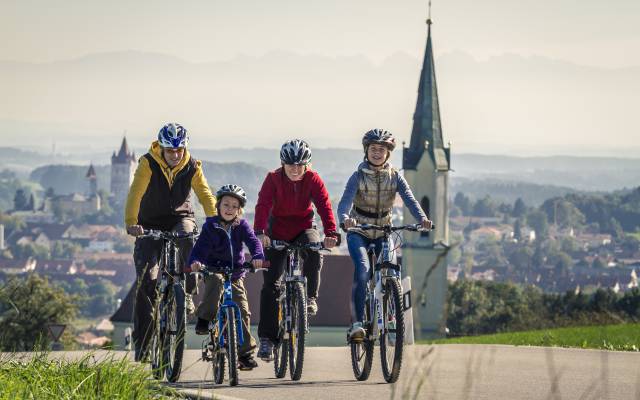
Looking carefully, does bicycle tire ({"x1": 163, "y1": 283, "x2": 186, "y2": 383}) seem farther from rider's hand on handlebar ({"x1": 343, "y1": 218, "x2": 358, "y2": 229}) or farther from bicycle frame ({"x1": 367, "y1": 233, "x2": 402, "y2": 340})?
bicycle frame ({"x1": 367, "y1": 233, "x2": 402, "y2": 340})

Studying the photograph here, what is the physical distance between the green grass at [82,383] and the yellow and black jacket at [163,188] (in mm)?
1980

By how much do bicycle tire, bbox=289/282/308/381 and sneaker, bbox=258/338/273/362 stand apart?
9.0 inches

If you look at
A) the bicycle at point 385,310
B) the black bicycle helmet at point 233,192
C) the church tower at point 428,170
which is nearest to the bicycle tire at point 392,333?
the bicycle at point 385,310

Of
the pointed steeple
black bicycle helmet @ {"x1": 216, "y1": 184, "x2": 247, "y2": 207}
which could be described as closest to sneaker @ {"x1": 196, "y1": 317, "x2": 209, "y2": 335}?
black bicycle helmet @ {"x1": 216, "y1": 184, "x2": 247, "y2": 207}

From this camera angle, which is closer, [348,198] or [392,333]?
[392,333]

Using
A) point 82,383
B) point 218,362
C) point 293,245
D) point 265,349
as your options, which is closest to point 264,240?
point 293,245

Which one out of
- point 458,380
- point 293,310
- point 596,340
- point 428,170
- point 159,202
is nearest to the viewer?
point 293,310

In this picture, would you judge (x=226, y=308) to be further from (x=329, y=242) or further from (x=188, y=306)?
(x=329, y=242)

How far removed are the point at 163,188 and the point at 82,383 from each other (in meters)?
2.84

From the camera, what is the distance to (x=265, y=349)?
10.2 meters

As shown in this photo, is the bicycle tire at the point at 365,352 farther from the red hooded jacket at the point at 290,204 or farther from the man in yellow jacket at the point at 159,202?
the man in yellow jacket at the point at 159,202

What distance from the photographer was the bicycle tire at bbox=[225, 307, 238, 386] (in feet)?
30.1

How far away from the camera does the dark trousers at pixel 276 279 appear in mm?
10141

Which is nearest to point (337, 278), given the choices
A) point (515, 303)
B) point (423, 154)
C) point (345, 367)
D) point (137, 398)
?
point (423, 154)
